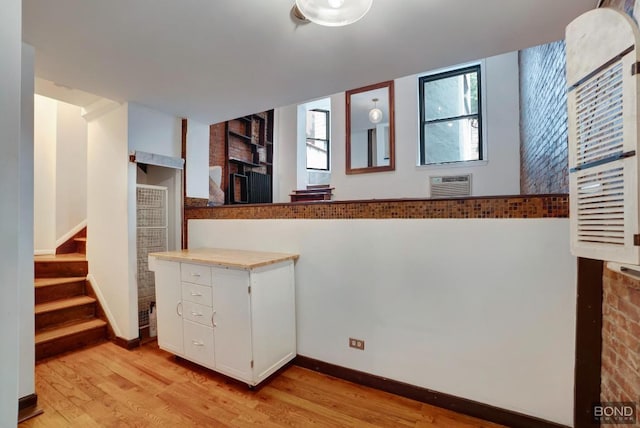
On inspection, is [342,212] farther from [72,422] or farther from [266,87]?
[72,422]

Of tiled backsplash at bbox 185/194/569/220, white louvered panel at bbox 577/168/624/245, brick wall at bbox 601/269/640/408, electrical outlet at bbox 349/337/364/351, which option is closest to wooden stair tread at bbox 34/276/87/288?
tiled backsplash at bbox 185/194/569/220

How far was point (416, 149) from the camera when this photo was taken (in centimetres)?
436

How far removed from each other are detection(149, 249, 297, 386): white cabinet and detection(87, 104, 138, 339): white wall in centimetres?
51

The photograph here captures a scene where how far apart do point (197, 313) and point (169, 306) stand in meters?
0.38

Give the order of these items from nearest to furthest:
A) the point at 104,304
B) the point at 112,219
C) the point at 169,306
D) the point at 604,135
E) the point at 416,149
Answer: the point at 604,135
the point at 169,306
the point at 112,219
the point at 104,304
the point at 416,149

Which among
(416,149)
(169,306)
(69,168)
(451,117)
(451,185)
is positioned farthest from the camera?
(416,149)

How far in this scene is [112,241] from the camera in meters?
2.88

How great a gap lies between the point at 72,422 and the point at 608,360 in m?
3.08

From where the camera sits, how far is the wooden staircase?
261cm

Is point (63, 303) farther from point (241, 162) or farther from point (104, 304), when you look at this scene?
point (241, 162)

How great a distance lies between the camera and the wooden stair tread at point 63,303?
2.71 meters

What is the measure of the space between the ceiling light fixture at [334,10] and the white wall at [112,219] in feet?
7.69

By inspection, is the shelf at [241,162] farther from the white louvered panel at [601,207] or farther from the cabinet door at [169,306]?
the white louvered panel at [601,207]

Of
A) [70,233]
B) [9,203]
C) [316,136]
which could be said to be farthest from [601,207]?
[316,136]
